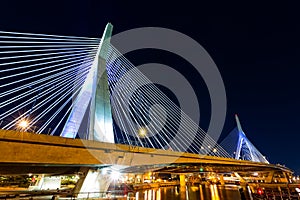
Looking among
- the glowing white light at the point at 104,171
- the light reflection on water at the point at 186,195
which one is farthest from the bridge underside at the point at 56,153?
the light reflection on water at the point at 186,195

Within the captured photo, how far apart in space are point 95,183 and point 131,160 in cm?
306

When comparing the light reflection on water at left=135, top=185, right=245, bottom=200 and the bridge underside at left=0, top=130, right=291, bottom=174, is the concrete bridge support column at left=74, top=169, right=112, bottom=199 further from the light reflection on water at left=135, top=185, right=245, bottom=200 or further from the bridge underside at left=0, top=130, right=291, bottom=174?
the light reflection on water at left=135, top=185, right=245, bottom=200

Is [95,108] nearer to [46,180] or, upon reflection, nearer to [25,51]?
[25,51]

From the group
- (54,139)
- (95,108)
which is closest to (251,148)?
(95,108)

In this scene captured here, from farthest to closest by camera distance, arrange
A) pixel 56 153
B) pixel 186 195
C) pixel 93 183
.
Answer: pixel 186 195, pixel 93 183, pixel 56 153

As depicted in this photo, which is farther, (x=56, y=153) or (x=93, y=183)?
(x=93, y=183)

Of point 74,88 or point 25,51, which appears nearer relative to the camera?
point 25,51

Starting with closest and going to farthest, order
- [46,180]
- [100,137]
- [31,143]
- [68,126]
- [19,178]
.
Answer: [31,143]
[100,137]
[68,126]
[46,180]
[19,178]

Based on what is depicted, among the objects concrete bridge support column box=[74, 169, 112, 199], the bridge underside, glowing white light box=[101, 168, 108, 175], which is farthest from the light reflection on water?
the bridge underside

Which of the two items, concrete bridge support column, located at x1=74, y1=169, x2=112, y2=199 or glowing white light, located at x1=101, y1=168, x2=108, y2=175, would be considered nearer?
concrete bridge support column, located at x1=74, y1=169, x2=112, y2=199

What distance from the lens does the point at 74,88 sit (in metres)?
18.1

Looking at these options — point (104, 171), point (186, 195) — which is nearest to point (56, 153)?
point (104, 171)

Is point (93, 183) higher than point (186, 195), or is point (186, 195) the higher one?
point (93, 183)

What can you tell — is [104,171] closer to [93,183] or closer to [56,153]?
[93,183]
